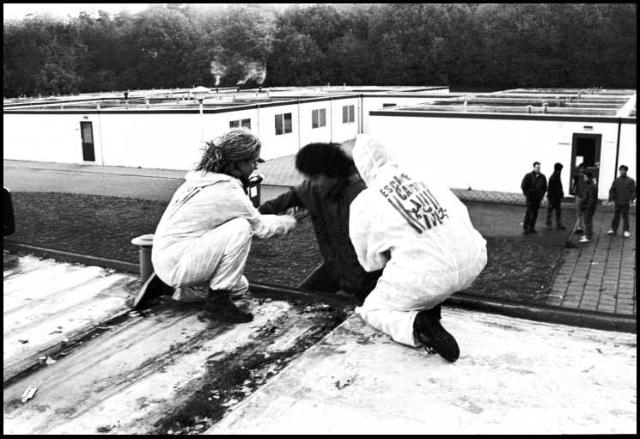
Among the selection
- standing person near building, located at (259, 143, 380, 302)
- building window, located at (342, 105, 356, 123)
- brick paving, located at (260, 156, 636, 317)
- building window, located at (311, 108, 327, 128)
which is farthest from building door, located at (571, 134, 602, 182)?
building window, located at (342, 105, 356, 123)

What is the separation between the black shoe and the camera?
12.6 feet

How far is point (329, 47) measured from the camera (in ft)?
200

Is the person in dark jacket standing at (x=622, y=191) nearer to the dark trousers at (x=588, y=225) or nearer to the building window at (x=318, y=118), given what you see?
the dark trousers at (x=588, y=225)

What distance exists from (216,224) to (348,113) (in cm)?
3080

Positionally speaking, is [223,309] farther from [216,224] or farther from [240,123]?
[240,123]

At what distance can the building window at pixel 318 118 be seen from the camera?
31156mm

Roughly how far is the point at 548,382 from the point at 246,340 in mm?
1824

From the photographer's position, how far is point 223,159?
4.56m

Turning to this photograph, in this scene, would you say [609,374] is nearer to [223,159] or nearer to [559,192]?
[223,159]

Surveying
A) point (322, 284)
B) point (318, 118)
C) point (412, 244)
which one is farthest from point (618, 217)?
point (318, 118)

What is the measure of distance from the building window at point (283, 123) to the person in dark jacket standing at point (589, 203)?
16320 millimetres

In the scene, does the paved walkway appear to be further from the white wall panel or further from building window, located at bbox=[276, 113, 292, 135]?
building window, located at bbox=[276, 113, 292, 135]

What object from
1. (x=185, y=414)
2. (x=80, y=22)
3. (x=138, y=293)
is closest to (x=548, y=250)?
(x=138, y=293)

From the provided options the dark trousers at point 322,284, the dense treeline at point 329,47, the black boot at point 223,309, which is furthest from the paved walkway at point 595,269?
the dense treeline at point 329,47
